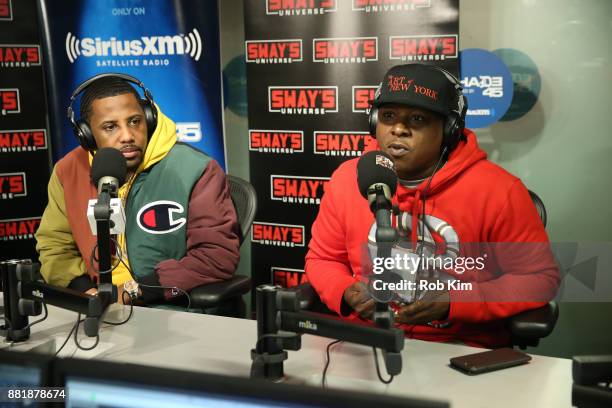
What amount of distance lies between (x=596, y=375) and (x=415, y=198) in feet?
3.93

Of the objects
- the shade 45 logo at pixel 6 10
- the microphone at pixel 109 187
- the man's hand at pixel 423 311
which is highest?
the shade 45 logo at pixel 6 10

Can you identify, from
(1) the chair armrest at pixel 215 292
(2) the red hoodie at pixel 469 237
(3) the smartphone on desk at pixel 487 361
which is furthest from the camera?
(1) the chair armrest at pixel 215 292

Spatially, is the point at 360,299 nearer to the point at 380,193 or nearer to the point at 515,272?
the point at 515,272

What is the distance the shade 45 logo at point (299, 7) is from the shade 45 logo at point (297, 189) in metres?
0.89

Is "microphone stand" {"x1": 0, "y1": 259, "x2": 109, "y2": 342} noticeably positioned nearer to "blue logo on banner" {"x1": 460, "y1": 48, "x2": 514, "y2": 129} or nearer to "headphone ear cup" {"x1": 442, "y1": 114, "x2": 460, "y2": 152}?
"headphone ear cup" {"x1": 442, "y1": 114, "x2": 460, "y2": 152}

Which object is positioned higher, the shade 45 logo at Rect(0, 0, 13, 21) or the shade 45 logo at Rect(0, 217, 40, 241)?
the shade 45 logo at Rect(0, 0, 13, 21)

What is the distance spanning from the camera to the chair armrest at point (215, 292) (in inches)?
97.0

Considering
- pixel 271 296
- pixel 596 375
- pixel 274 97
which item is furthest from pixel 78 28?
pixel 596 375

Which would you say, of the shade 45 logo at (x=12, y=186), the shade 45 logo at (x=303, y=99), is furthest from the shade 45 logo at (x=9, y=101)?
the shade 45 logo at (x=303, y=99)

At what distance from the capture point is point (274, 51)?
3.87 metres

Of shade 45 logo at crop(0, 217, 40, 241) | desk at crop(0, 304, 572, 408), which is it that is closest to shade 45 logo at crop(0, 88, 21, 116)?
shade 45 logo at crop(0, 217, 40, 241)

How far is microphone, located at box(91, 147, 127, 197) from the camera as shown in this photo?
71.5 inches

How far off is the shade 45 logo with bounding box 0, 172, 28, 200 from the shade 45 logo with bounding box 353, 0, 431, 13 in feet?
7.27

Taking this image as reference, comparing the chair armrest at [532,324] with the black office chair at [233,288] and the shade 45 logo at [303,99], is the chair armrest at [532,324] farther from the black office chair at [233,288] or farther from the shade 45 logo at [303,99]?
the shade 45 logo at [303,99]
